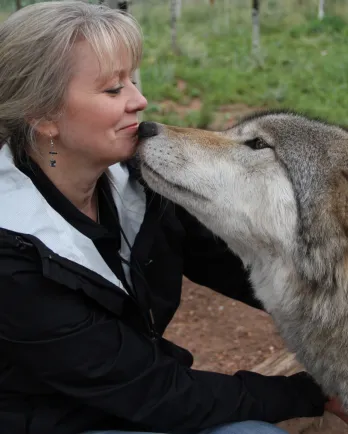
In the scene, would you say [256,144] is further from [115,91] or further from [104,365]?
[104,365]

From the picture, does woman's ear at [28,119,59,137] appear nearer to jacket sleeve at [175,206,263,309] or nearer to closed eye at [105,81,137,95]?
closed eye at [105,81,137,95]

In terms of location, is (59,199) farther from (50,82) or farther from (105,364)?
(105,364)

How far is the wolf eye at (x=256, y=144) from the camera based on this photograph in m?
2.17

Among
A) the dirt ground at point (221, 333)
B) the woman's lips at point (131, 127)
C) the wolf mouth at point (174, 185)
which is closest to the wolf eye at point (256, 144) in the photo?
the wolf mouth at point (174, 185)

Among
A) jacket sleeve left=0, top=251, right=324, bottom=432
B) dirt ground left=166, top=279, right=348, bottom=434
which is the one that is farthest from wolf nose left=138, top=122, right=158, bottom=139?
dirt ground left=166, top=279, right=348, bottom=434

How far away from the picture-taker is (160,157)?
1971 mm

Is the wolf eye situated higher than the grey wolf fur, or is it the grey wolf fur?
the wolf eye

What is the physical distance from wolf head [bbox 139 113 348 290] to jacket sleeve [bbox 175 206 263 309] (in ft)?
0.95

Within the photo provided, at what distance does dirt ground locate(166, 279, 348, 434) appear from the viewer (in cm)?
344

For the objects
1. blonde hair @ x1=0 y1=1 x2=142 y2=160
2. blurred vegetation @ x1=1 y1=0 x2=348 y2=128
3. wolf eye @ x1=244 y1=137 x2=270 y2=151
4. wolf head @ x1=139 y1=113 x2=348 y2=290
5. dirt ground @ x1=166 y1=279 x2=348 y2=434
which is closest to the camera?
blonde hair @ x1=0 y1=1 x2=142 y2=160

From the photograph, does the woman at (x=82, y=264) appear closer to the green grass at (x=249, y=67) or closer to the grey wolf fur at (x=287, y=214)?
the grey wolf fur at (x=287, y=214)

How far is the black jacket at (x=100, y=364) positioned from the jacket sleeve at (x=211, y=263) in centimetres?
22

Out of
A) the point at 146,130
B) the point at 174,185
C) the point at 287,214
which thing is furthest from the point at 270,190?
the point at 146,130

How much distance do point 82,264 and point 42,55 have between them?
683 millimetres
